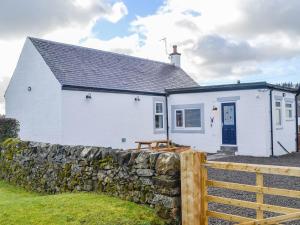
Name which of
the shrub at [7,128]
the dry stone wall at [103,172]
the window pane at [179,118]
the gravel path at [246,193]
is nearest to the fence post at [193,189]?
the dry stone wall at [103,172]

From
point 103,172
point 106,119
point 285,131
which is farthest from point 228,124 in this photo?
point 103,172

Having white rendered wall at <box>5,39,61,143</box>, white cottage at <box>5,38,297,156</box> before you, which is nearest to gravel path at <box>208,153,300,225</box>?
white cottage at <box>5,38,297,156</box>

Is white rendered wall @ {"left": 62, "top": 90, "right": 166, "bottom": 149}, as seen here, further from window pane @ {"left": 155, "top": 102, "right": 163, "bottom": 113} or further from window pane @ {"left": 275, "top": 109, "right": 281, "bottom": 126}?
window pane @ {"left": 275, "top": 109, "right": 281, "bottom": 126}

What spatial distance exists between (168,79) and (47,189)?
45.0 feet

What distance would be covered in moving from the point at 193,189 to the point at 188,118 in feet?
42.8

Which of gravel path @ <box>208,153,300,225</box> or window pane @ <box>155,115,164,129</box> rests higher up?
window pane @ <box>155,115,164,129</box>

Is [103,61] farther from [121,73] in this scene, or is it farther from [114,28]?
[114,28]

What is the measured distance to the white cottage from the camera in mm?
14609

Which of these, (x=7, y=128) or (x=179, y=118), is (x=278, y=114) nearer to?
(x=179, y=118)

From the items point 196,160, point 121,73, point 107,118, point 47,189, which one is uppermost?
point 121,73

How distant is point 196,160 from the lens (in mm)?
5105

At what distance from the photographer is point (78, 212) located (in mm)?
5512

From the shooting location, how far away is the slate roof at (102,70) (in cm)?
1506

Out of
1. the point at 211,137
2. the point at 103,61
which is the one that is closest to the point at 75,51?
the point at 103,61
